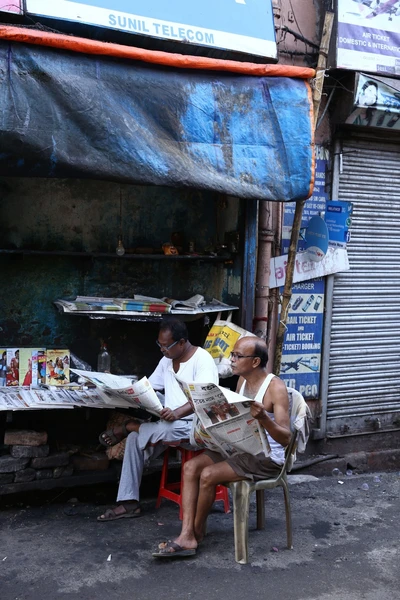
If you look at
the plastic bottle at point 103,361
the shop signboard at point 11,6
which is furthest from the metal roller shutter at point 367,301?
the shop signboard at point 11,6

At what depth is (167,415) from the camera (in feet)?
15.1

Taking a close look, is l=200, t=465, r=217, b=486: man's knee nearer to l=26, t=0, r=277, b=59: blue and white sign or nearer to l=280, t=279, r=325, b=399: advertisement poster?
l=280, t=279, r=325, b=399: advertisement poster

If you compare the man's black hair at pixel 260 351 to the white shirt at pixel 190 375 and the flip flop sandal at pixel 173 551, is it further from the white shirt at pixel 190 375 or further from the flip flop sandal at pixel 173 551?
the flip flop sandal at pixel 173 551

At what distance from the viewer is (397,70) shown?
20.9ft

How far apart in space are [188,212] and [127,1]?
5.99 feet

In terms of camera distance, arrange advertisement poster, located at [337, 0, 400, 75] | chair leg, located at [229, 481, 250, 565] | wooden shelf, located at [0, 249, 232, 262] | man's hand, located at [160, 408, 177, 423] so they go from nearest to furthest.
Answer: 1. chair leg, located at [229, 481, 250, 565]
2. man's hand, located at [160, 408, 177, 423]
3. wooden shelf, located at [0, 249, 232, 262]
4. advertisement poster, located at [337, 0, 400, 75]

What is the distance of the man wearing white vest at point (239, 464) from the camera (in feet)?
13.7

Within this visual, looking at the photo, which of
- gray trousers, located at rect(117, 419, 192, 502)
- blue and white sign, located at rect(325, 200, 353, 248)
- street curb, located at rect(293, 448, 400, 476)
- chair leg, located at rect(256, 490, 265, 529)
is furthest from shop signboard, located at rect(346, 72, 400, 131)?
chair leg, located at rect(256, 490, 265, 529)

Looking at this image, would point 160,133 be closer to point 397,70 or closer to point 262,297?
point 262,297

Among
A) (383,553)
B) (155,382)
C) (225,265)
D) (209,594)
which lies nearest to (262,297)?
(225,265)

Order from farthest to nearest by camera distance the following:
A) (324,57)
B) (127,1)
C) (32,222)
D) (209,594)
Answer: (324,57) → (32,222) → (127,1) → (209,594)

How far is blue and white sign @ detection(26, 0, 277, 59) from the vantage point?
4660 mm

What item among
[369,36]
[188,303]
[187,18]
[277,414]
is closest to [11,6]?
[187,18]

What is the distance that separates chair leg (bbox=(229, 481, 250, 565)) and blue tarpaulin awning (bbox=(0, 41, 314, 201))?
6.50 feet
